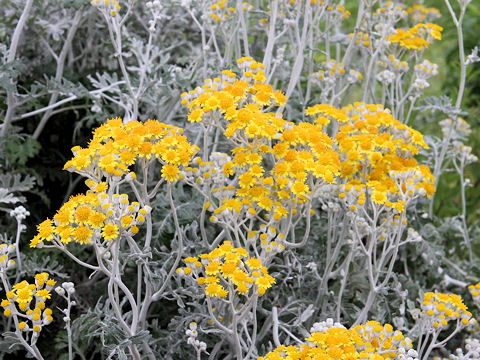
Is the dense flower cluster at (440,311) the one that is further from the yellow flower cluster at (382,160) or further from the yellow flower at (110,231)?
the yellow flower at (110,231)

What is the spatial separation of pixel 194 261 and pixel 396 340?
73 centimetres

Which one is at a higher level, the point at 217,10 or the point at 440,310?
the point at 217,10

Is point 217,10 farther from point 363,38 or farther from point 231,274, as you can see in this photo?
point 231,274

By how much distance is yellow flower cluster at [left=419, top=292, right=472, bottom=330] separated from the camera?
2100 millimetres

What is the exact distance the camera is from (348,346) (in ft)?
5.70

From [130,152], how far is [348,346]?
2.97 ft

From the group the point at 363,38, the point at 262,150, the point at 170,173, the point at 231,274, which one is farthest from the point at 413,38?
the point at 231,274

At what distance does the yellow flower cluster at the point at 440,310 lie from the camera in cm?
210

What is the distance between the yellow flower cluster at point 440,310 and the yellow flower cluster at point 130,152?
1.02m

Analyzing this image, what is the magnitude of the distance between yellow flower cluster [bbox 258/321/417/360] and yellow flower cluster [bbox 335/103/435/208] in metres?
0.47

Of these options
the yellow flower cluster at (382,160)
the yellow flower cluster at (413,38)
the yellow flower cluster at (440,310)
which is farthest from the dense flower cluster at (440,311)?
the yellow flower cluster at (413,38)

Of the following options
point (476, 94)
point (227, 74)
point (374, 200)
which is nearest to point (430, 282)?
point (374, 200)

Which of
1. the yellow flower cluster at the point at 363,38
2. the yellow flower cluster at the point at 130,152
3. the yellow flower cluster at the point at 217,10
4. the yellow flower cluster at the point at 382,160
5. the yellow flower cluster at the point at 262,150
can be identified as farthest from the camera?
the yellow flower cluster at the point at 363,38

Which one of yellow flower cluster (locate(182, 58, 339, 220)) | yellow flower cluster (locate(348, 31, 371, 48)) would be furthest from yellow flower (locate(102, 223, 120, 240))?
yellow flower cluster (locate(348, 31, 371, 48))
